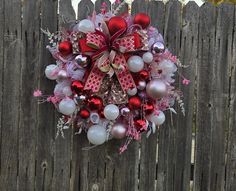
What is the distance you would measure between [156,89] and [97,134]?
0.61 m

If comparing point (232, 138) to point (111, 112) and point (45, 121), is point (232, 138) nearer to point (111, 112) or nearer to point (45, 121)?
point (111, 112)

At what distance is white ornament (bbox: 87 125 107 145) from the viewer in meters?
3.44

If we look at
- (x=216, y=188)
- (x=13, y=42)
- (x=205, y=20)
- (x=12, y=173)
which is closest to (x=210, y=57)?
(x=205, y=20)

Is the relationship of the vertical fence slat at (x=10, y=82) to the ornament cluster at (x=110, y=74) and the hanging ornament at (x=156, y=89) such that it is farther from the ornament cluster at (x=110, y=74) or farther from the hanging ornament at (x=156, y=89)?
the hanging ornament at (x=156, y=89)

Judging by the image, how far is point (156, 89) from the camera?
134 inches

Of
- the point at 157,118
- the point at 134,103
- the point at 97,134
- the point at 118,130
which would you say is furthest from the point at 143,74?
the point at 97,134

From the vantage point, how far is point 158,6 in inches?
149

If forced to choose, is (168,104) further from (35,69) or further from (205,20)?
(35,69)

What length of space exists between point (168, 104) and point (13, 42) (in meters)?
1.44

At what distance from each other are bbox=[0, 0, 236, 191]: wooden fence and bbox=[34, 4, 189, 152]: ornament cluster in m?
0.20

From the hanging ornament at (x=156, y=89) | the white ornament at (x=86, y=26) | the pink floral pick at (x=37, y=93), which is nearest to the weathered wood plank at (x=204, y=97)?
the hanging ornament at (x=156, y=89)

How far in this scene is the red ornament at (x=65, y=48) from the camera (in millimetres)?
3406

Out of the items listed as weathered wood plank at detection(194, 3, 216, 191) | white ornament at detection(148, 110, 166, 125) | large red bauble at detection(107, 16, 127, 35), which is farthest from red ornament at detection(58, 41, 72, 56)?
weathered wood plank at detection(194, 3, 216, 191)

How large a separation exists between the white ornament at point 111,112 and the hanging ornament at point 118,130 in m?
0.12
